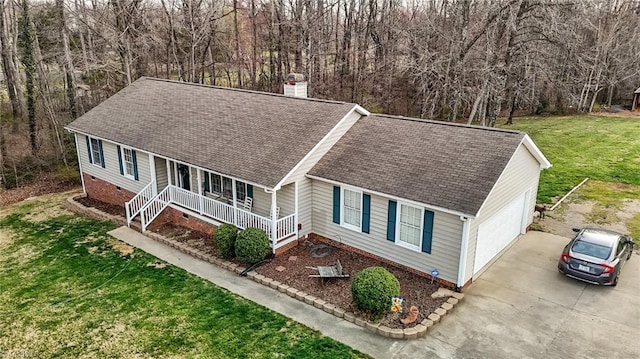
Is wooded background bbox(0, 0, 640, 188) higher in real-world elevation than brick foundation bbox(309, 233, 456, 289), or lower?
higher

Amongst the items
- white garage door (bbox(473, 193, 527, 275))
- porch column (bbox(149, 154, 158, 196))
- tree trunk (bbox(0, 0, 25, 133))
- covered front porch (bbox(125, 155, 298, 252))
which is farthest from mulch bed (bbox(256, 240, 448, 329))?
tree trunk (bbox(0, 0, 25, 133))

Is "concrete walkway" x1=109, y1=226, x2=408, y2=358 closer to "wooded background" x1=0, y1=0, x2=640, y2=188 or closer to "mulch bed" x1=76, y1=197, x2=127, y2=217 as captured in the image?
"mulch bed" x1=76, y1=197, x2=127, y2=217

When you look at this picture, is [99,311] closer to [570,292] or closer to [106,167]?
[106,167]

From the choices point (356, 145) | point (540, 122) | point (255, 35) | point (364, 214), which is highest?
point (255, 35)

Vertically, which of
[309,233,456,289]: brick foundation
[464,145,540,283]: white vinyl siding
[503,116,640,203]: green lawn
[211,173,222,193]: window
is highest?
[464,145,540,283]: white vinyl siding

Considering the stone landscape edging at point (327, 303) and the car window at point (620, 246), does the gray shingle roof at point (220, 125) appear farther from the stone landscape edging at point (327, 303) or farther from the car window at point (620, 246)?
the car window at point (620, 246)

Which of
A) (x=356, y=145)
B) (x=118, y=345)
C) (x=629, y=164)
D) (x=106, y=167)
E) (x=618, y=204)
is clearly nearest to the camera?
(x=118, y=345)

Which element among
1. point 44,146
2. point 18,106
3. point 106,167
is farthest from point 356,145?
point 18,106
